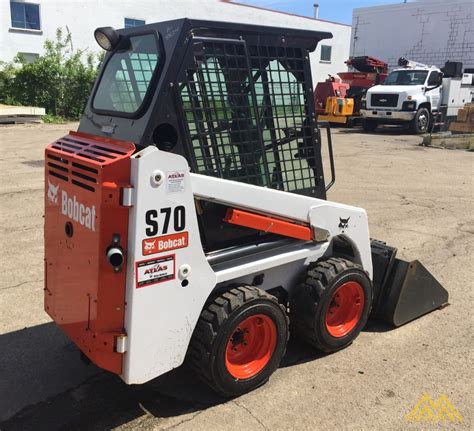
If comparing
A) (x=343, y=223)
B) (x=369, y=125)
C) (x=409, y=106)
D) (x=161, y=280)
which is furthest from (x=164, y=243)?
(x=369, y=125)

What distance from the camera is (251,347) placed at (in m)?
3.30

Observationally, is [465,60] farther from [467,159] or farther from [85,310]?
[85,310]

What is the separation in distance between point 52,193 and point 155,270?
0.91 meters

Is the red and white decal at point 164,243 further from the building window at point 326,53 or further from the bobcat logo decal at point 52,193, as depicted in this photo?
the building window at point 326,53

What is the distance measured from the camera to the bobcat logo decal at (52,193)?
2978mm

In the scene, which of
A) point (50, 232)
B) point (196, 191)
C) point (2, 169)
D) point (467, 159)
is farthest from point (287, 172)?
point (467, 159)

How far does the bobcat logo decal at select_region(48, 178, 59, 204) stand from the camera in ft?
9.77

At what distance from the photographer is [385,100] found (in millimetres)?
19297

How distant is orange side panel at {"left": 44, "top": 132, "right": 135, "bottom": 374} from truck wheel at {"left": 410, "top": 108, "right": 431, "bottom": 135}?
59.7 ft

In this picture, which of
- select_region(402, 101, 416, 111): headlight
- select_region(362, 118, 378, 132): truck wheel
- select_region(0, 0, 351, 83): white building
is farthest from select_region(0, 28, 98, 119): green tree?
select_region(402, 101, 416, 111): headlight

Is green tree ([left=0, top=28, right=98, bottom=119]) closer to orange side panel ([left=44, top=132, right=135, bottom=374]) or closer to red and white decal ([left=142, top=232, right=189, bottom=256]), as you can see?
orange side panel ([left=44, top=132, right=135, bottom=374])

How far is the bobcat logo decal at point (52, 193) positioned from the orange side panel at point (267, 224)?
1033 millimetres

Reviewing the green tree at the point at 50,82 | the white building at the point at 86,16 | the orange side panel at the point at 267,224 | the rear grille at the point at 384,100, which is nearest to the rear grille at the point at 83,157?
the orange side panel at the point at 267,224

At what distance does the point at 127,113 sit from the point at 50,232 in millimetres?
898
